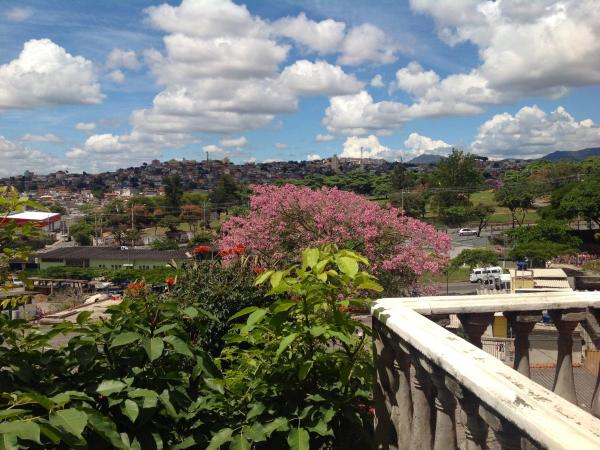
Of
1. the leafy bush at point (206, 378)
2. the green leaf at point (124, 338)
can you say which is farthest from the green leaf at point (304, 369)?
the green leaf at point (124, 338)

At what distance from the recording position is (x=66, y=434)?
1591mm

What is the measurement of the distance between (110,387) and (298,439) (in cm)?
75

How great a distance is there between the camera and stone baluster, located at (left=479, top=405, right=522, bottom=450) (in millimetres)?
1328

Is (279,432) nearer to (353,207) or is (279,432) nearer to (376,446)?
(376,446)

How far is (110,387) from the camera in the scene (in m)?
1.95

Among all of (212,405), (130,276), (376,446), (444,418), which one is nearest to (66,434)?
(212,405)

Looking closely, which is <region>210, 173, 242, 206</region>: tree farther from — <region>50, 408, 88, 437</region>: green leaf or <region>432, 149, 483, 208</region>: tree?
<region>50, 408, 88, 437</region>: green leaf

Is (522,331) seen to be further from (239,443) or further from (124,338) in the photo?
(124,338)

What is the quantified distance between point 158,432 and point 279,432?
0.50 meters

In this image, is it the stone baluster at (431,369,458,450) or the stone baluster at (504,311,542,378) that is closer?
the stone baluster at (431,369,458,450)

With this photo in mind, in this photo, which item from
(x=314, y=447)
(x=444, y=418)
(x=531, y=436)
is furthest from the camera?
(x=314, y=447)

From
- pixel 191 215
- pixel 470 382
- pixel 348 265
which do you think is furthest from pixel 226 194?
pixel 470 382

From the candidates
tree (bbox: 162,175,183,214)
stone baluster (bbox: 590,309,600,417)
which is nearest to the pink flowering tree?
stone baluster (bbox: 590,309,600,417)

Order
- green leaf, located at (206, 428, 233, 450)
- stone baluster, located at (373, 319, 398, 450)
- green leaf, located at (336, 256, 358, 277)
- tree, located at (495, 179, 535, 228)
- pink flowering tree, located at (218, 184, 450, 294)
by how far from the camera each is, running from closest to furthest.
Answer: green leaf, located at (206, 428, 233, 450), green leaf, located at (336, 256, 358, 277), stone baluster, located at (373, 319, 398, 450), pink flowering tree, located at (218, 184, 450, 294), tree, located at (495, 179, 535, 228)
